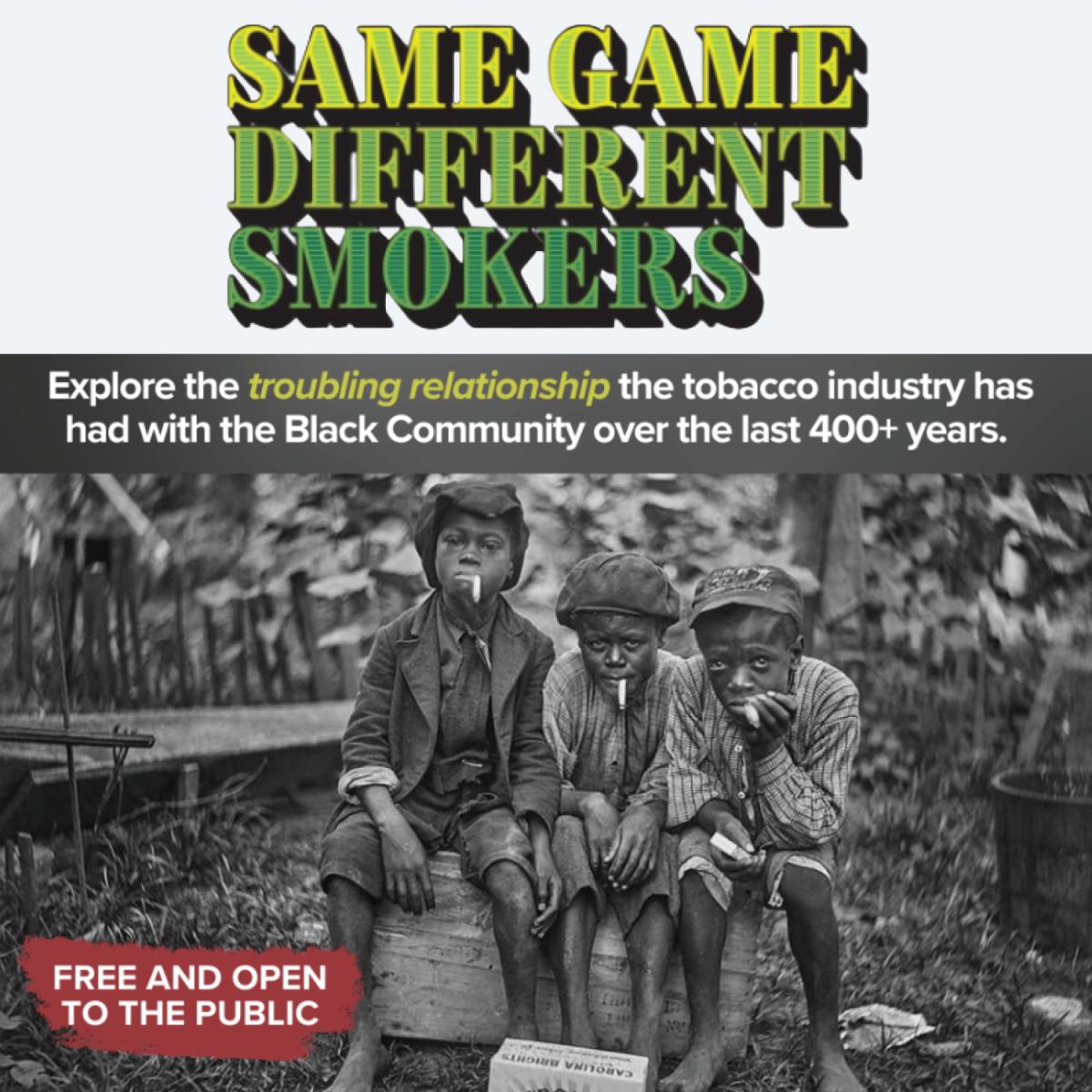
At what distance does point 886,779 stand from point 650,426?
64.0 inches

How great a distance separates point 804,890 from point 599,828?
550mm

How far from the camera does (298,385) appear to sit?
168 inches

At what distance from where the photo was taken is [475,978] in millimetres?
3979

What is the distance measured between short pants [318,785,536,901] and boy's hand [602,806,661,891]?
0.21 m

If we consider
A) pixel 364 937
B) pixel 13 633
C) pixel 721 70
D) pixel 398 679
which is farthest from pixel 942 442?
pixel 13 633

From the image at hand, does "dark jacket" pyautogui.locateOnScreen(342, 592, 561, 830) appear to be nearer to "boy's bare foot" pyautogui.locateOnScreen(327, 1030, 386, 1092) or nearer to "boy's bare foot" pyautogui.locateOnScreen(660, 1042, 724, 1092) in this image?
"boy's bare foot" pyautogui.locateOnScreen(327, 1030, 386, 1092)

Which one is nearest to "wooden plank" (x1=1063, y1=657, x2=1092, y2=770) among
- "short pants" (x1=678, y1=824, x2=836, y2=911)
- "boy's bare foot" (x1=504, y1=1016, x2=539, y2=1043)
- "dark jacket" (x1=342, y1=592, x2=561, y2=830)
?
"short pants" (x1=678, y1=824, x2=836, y2=911)

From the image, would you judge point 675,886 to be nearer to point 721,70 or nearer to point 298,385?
point 298,385

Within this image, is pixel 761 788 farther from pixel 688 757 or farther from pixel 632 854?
pixel 632 854

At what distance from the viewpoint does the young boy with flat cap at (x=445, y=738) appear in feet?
12.8

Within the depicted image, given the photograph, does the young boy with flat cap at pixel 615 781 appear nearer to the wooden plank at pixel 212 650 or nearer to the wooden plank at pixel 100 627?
the wooden plank at pixel 212 650

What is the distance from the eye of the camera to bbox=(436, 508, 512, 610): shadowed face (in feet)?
13.2

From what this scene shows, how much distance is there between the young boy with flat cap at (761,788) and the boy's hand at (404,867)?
2.20 feet

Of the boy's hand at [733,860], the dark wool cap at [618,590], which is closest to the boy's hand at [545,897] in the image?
the boy's hand at [733,860]
